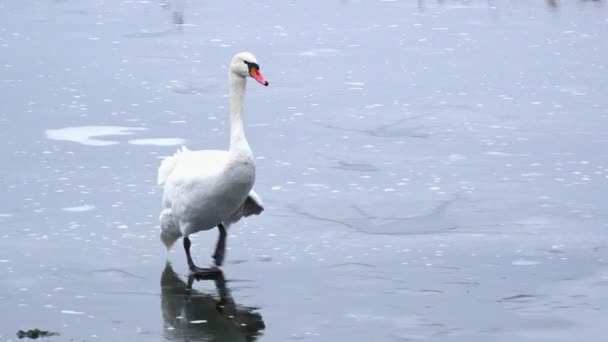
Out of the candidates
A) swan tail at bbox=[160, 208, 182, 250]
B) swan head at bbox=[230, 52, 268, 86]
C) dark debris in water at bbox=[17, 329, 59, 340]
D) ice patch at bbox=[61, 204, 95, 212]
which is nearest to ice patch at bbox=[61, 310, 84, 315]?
dark debris in water at bbox=[17, 329, 59, 340]

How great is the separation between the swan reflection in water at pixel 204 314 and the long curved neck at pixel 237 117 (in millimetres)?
775

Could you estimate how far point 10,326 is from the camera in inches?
281

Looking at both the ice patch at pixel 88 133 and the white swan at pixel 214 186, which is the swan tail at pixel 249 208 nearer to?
the white swan at pixel 214 186

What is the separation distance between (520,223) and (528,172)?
1.35 metres

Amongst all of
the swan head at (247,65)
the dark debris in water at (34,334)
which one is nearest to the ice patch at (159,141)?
the swan head at (247,65)

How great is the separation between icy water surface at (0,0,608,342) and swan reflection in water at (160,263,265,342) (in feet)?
0.06

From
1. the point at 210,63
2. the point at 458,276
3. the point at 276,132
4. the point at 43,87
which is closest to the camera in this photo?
the point at 458,276

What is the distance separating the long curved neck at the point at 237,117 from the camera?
810 cm

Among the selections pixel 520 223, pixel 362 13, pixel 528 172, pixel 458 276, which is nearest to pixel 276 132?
pixel 528 172

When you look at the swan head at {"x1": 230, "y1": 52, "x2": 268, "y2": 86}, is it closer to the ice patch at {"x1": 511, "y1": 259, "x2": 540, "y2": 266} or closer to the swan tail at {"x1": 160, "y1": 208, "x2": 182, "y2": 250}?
the swan tail at {"x1": 160, "y1": 208, "x2": 182, "y2": 250}

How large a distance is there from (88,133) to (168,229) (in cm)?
332

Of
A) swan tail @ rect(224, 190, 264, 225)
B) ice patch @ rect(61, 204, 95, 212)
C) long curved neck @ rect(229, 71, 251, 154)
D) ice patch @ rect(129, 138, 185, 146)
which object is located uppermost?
long curved neck @ rect(229, 71, 251, 154)

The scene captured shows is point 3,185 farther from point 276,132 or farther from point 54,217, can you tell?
point 276,132

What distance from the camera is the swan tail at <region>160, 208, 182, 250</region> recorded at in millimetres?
8484
